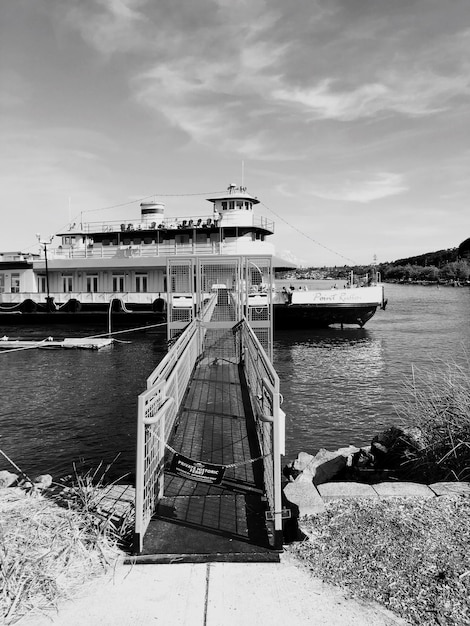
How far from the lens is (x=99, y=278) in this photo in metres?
39.0

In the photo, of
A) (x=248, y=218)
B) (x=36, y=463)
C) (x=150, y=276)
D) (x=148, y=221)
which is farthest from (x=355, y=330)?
(x=36, y=463)

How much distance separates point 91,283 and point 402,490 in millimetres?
36716

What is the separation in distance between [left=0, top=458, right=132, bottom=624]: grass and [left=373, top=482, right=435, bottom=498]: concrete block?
2.57 metres

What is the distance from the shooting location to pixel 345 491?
5.20 metres

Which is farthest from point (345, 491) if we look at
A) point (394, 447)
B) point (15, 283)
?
point (15, 283)

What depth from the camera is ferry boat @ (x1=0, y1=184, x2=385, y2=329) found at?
3212 cm

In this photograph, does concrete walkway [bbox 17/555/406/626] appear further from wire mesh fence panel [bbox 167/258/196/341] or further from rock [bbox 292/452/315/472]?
wire mesh fence panel [bbox 167/258/196/341]

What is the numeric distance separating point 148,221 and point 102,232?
3645 millimetres

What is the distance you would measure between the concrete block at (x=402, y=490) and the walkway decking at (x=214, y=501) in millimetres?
1253

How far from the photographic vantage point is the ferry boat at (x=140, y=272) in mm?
32125

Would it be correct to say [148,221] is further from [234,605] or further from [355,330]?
[234,605]

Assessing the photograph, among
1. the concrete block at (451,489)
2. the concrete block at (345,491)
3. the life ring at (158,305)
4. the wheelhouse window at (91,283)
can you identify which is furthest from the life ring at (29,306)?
the concrete block at (451,489)

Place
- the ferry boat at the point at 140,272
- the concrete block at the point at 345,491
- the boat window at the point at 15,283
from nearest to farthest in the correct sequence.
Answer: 1. the concrete block at the point at 345,491
2. the ferry boat at the point at 140,272
3. the boat window at the point at 15,283

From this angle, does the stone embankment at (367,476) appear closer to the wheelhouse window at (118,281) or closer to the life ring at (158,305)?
the life ring at (158,305)
